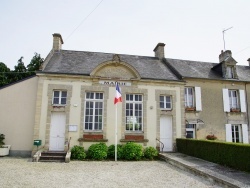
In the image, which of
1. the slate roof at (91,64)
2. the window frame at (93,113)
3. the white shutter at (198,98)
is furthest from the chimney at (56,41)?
the white shutter at (198,98)

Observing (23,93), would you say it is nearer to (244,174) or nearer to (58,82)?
(58,82)

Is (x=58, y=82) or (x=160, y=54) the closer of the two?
(x=58, y=82)

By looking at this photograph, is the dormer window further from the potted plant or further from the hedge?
the potted plant

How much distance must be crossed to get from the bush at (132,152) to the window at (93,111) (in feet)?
6.00

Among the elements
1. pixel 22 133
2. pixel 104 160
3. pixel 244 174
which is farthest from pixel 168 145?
pixel 22 133

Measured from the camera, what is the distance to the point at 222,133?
13.4 meters

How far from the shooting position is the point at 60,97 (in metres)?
11.1

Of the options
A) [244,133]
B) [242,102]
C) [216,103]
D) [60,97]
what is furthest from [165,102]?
[244,133]

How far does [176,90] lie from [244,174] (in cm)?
629

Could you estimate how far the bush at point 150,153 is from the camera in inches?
423

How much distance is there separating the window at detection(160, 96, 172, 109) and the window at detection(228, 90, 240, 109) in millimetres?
4828

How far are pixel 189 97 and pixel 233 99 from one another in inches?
129

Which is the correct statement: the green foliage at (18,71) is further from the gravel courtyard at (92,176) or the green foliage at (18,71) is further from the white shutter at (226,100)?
the white shutter at (226,100)

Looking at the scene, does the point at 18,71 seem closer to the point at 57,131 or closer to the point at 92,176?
the point at 57,131
